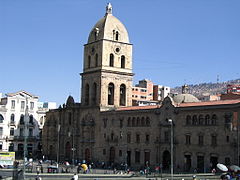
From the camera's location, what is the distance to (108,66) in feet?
314

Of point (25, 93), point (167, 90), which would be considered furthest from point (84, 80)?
point (167, 90)

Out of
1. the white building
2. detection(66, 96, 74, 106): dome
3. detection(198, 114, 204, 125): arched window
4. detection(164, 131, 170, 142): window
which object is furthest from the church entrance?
the white building

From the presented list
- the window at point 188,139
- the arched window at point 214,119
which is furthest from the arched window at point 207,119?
the window at point 188,139

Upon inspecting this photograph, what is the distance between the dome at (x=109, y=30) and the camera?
96625 mm

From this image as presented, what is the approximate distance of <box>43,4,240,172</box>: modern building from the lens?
68.4 metres

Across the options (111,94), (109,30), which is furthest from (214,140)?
(109,30)

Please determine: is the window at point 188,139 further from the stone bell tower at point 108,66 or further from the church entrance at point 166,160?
the stone bell tower at point 108,66

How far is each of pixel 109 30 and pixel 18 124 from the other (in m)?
40.3

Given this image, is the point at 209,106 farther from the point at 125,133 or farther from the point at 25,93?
the point at 25,93

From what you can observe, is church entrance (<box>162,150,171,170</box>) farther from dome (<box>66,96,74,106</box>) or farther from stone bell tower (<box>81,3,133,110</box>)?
dome (<box>66,96,74,106</box>)

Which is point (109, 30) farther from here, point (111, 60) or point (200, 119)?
point (200, 119)

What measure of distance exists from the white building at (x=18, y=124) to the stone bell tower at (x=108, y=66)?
24.4 meters

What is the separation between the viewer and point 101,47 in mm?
95500

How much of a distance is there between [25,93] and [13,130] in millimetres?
10589
